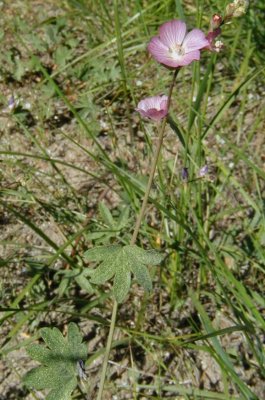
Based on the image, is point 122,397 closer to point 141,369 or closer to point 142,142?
point 141,369

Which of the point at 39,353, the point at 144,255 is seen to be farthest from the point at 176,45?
the point at 39,353

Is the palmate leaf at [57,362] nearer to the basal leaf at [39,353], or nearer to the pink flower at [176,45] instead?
the basal leaf at [39,353]

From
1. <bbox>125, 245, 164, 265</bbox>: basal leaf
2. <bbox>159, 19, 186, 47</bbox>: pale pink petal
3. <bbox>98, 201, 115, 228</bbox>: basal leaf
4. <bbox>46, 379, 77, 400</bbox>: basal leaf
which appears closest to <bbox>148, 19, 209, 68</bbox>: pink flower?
<bbox>159, 19, 186, 47</bbox>: pale pink petal

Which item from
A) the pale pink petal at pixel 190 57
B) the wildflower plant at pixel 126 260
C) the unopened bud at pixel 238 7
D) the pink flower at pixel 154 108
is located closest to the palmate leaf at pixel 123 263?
the wildflower plant at pixel 126 260

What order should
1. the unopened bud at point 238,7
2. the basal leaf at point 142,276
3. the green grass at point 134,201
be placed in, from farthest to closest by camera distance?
the green grass at point 134,201, the basal leaf at point 142,276, the unopened bud at point 238,7

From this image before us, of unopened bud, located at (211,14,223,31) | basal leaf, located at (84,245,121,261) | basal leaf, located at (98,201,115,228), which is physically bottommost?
basal leaf, located at (84,245,121,261)

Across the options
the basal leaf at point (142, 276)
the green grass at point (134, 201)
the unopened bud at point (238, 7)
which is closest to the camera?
the unopened bud at point (238, 7)

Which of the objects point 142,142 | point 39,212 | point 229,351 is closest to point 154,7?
A: point 142,142

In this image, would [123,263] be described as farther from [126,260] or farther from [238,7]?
[238,7]

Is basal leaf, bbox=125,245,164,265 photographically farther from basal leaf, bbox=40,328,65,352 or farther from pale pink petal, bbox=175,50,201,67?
pale pink petal, bbox=175,50,201,67
